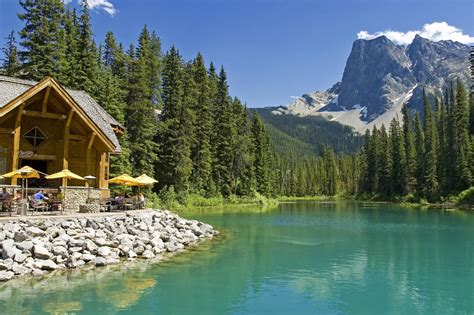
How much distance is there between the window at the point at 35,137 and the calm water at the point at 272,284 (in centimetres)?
1228

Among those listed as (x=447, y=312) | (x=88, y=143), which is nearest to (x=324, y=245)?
(x=447, y=312)

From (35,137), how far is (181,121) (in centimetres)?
3009

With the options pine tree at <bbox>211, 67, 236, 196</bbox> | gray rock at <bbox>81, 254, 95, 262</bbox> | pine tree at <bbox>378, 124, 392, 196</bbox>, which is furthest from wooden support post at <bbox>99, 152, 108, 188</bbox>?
pine tree at <bbox>378, 124, 392, 196</bbox>

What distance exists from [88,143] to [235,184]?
45.5 metres

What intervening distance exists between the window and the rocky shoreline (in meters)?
7.43

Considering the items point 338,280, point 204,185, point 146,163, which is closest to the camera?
→ point 338,280

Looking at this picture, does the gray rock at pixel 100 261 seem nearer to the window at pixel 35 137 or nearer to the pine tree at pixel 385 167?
the window at pixel 35 137

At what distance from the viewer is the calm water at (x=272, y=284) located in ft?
47.6

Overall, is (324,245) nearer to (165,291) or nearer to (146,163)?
(165,291)

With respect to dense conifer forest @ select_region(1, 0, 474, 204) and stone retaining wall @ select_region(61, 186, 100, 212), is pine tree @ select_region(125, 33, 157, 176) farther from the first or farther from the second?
stone retaining wall @ select_region(61, 186, 100, 212)

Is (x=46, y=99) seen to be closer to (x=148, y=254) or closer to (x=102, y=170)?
(x=102, y=170)

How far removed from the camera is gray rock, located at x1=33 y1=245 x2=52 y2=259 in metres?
18.4

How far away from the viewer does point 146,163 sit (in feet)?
161

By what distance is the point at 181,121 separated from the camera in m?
57.4
